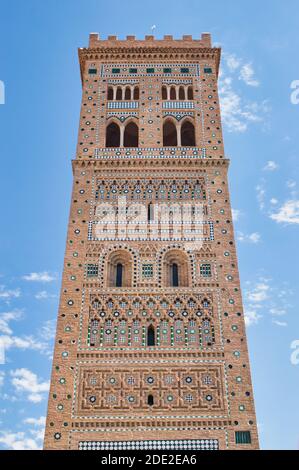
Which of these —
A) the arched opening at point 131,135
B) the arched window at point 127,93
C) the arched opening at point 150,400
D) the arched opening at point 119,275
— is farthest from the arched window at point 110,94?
the arched opening at point 150,400

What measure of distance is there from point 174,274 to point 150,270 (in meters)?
0.58

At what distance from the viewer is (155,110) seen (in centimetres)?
1528

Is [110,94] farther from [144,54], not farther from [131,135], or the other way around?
[144,54]

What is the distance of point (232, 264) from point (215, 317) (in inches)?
49.0

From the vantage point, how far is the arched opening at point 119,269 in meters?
12.6

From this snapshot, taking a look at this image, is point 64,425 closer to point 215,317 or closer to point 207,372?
point 207,372

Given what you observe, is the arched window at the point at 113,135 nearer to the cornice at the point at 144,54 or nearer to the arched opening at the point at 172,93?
the arched opening at the point at 172,93

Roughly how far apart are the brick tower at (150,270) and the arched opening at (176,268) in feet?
0.09

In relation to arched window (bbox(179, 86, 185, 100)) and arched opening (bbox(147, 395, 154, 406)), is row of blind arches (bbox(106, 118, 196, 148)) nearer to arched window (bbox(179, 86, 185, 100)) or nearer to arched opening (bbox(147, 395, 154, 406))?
arched window (bbox(179, 86, 185, 100))

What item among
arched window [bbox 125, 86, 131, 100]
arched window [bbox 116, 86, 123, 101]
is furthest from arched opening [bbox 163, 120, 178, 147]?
arched window [bbox 116, 86, 123, 101]

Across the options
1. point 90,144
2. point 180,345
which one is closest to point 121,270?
point 180,345

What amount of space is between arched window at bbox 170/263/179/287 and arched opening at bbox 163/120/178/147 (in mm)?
3928

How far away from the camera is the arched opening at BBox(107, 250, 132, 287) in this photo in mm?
12609
